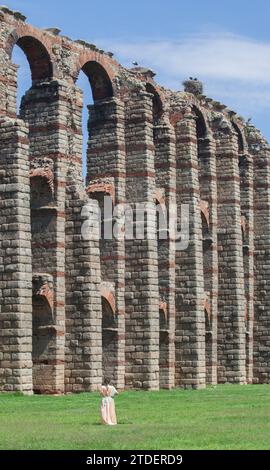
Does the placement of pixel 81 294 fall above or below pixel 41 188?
below

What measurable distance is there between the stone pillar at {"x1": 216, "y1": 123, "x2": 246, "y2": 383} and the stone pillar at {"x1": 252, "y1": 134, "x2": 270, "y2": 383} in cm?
436

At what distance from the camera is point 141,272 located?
4309 centimetres

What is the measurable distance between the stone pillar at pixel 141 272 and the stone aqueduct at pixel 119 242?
0.17ft

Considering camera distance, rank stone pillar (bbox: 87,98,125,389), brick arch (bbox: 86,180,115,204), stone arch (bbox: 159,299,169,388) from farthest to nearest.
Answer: stone arch (bbox: 159,299,169,388), brick arch (bbox: 86,180,115,204), stone pillar (bbox: 87,98,125,389)

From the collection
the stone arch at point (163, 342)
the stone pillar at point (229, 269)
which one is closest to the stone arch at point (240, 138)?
the stone pillar at point (229, 269)

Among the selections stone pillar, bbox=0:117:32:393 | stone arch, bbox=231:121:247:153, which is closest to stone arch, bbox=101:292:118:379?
stone pillar, bbox=0:117:32:393

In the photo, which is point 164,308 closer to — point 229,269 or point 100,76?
point 229,269

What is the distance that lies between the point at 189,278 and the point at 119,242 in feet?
20.9

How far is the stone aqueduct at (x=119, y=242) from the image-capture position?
3478 centimetres

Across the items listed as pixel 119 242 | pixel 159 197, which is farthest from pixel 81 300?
pixel 159 197

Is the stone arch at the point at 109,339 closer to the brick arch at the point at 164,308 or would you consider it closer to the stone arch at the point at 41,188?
the brick arch at the point at 164,308

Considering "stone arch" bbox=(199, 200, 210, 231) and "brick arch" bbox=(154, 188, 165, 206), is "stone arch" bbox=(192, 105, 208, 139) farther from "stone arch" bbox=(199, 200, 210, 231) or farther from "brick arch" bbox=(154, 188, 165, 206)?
"brick arch" bbox=(154, 188, 165, 206)

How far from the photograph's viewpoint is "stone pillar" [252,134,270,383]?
2251 inches
